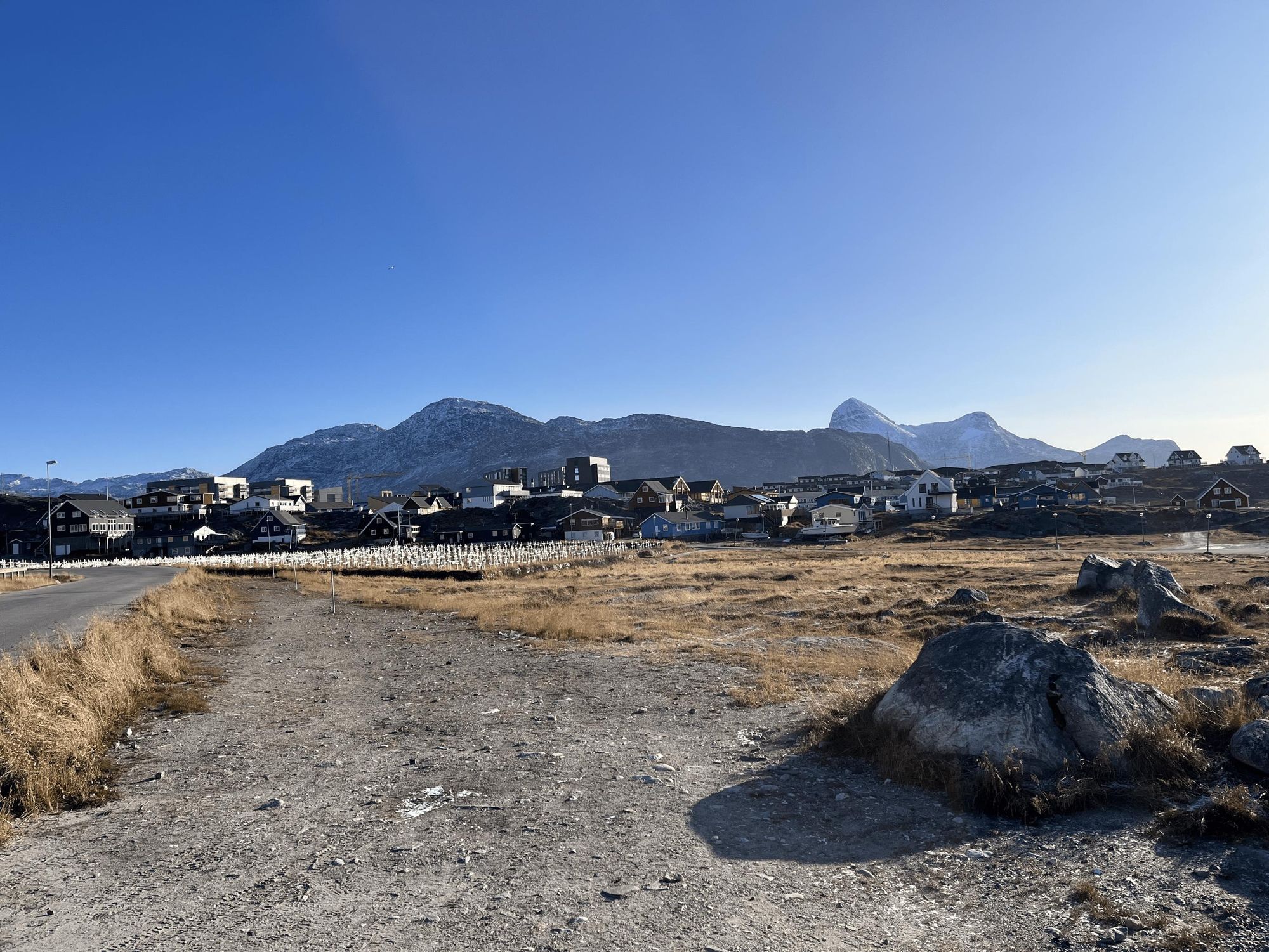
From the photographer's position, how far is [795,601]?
98.2ft

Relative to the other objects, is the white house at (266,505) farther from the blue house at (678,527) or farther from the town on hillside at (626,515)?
the blue house at (678,527)

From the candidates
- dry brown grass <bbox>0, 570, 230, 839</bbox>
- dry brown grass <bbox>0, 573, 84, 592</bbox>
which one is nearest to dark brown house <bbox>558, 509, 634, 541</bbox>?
dry brown grass <bbox>0, 573, 84, 592</bbox>

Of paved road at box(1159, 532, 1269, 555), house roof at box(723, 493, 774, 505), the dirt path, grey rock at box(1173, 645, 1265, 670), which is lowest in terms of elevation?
paved road at box(1159, 532, 1269, 555)

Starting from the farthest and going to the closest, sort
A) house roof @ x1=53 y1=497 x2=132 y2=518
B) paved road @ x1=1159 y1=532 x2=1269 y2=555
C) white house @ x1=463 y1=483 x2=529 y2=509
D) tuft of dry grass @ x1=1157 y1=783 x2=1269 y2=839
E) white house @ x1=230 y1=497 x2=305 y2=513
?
white house @ x1=463 y1=483 x2=529 y2=509, white house @ x1=230 y1=497 x2=305 y2=513, house roof @ x1=53 y1=497 x2=132 y2=518, paved road @ x1=1159 y1=532 x2=1269 y2=555, tuft of dry grass @ x1=1157 y1=783 x2=1269 y2=839

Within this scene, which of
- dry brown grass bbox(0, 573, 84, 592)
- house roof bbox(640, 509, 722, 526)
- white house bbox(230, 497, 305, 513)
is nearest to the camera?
dry brown grass bbox(0, 573, 84, 592)

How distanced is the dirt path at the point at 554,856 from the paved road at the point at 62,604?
42.5 feet

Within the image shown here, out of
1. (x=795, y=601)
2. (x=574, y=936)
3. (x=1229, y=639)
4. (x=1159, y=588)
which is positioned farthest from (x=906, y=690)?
(x=795, y=601)

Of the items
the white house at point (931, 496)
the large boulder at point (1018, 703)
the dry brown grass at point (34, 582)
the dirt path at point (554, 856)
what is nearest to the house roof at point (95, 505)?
the dry brown grass at point (34, 582)

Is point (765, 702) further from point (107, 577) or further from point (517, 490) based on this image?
point (517, 490)

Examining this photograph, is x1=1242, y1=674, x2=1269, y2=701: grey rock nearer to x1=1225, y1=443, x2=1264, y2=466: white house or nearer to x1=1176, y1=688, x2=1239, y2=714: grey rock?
x1=1176, y1=688, x2=1239, y2=714: grey rock

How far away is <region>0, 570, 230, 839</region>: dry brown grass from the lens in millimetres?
8344

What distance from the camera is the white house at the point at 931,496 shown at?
115875 millimetres

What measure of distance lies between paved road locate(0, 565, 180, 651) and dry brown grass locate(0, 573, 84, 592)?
36.2 inches

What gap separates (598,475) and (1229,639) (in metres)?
183
